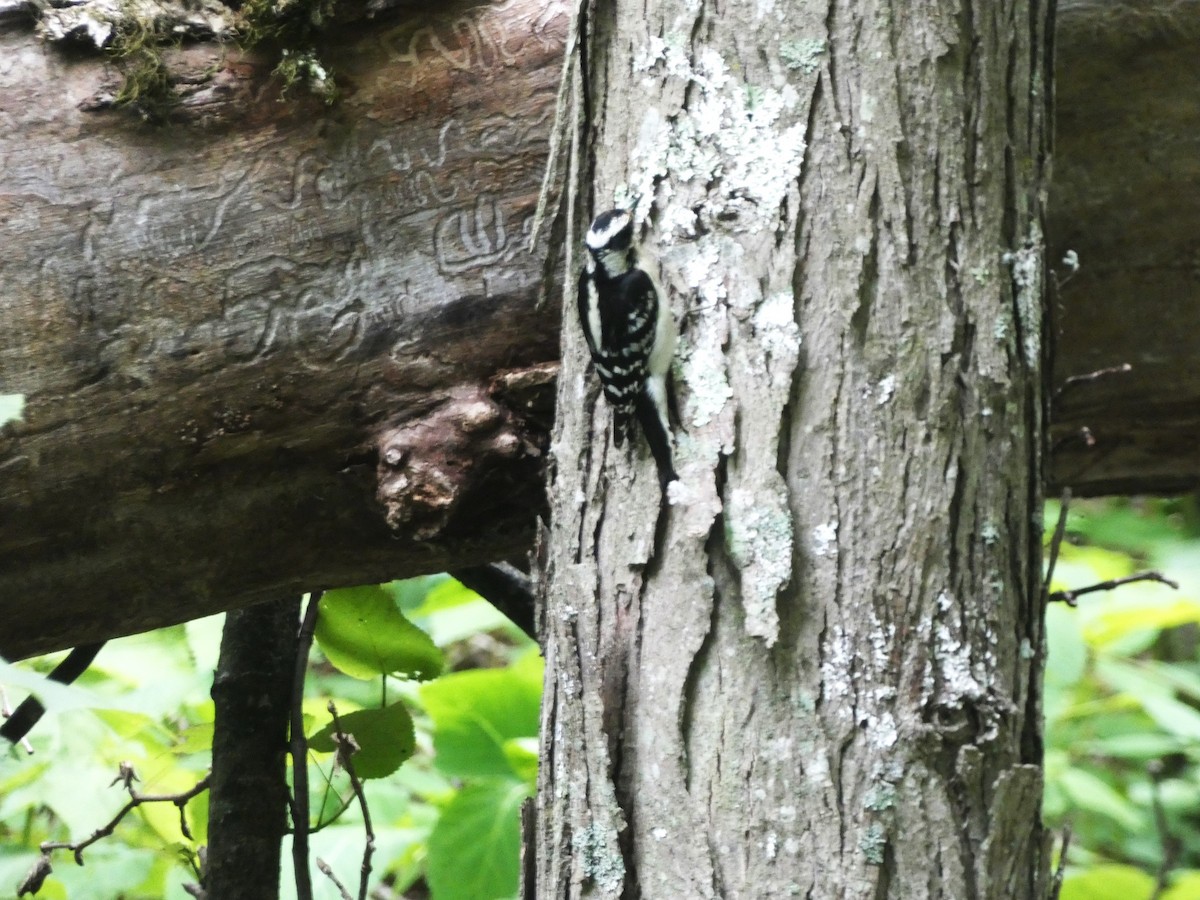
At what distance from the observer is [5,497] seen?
5.89 ft

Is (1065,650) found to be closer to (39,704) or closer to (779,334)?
(779,334)

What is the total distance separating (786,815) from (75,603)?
1285 millimetres

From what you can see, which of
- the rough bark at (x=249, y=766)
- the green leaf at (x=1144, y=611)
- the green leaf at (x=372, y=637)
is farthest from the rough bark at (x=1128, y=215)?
the rough bark at (x=249, y=766)

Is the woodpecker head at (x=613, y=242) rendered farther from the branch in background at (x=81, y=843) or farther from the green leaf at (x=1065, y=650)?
the green leaf at (x=1065, y=650)

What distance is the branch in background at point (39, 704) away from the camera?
2016mm

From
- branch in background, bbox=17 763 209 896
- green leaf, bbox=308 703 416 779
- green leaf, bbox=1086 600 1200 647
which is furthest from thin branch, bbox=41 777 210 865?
green leaf, bbox=1086 600 1200 647

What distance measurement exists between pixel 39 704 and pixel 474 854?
897mm

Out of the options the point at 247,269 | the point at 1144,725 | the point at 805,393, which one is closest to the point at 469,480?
the point at 247,269

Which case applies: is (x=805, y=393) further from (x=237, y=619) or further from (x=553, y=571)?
(x=237, y=619)

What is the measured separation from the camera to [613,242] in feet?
5.04

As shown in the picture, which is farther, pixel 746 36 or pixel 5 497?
pixel 5 497

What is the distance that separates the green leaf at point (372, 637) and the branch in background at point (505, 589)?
363 millimetres

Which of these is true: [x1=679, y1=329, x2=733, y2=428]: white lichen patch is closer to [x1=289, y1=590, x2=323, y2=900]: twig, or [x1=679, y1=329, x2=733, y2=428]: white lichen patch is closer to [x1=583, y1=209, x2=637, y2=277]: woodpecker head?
[x1=583, y1=209, x2=637, y2=277]: woodpecker head

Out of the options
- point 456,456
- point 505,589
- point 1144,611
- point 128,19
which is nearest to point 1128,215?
point 1144,611
